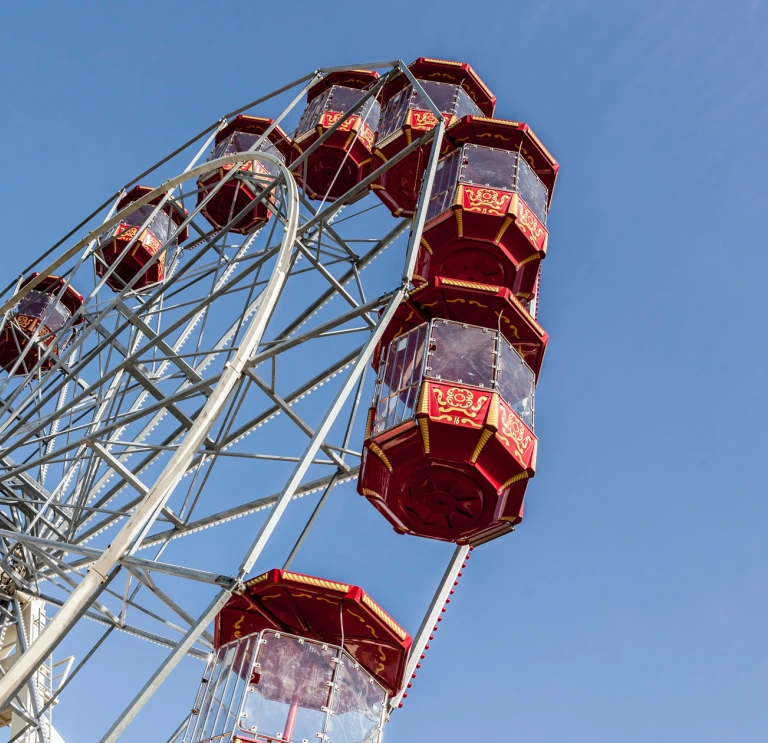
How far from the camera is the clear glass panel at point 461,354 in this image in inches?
465

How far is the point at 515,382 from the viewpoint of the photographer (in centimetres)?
1230

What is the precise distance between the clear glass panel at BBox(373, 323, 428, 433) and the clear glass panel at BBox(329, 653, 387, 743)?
107 inches

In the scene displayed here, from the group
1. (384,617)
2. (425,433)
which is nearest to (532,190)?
(425,433)

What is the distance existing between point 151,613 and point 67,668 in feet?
18.0

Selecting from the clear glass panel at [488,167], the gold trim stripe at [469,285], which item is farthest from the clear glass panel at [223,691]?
the clear glass panel at [488,167]

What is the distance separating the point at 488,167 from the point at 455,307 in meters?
3.16

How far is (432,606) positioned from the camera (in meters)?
12.0

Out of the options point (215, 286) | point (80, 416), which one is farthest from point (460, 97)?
point (80, 416)

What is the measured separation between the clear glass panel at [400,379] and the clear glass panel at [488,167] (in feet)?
10.3

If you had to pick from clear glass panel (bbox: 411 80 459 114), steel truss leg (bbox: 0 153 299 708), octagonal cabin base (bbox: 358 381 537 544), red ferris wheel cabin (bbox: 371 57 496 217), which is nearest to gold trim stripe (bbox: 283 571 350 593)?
steel truss leg (bbox: 0 153 299 708)

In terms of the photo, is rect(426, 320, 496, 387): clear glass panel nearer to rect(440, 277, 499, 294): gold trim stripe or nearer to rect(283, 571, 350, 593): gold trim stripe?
rect(440, 277, 499, 294): gold trim stripe

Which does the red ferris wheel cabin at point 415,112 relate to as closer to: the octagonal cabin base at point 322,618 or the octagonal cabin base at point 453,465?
the octagonal cabin base at point 453,465

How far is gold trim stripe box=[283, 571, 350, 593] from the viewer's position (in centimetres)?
962

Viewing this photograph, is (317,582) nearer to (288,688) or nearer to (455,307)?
(288,688)
